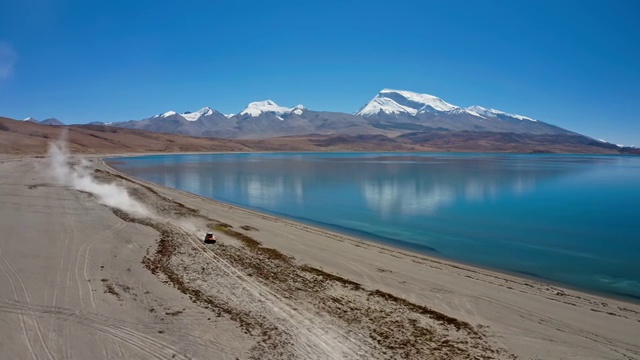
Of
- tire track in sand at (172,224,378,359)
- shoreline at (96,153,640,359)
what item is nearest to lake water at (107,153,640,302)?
shoreline at (96,153,640,359)

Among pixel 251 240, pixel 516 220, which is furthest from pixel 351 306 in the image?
pixel 516 220

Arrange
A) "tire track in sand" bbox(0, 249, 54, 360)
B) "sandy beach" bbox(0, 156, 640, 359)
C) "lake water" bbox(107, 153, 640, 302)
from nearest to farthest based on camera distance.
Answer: "tire track in sand" bbox(0, 249, 54, 360) < "sandy beach" bbox(0, 156, 640, 359) < "lake water" bbox(107, 153, 640, 302)

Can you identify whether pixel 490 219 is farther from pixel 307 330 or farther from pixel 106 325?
pixel 106 325

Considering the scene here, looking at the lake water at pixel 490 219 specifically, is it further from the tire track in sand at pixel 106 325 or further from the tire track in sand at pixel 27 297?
the tire track in sand at pixel 27 297

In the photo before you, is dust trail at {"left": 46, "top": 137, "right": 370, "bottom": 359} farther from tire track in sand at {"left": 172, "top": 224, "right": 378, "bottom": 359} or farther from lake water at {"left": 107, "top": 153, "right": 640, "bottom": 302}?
lake water at {"left": 107, "top": 153, "right": 640, "bottom": 302}

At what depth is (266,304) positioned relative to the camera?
9992mm

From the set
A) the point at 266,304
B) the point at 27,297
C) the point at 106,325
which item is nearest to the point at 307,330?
the point at 266,304

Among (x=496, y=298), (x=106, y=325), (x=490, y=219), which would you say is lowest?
(x=490, y=219)

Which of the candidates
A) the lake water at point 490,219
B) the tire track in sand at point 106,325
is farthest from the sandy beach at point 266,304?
the lake water at point 490,219

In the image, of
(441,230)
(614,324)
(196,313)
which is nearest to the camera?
(196,313)

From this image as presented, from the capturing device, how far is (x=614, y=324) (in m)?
9.92

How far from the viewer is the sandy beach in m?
7.88

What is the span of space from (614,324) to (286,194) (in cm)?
3010

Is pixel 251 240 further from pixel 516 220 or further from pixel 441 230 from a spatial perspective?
pixel 516 220
